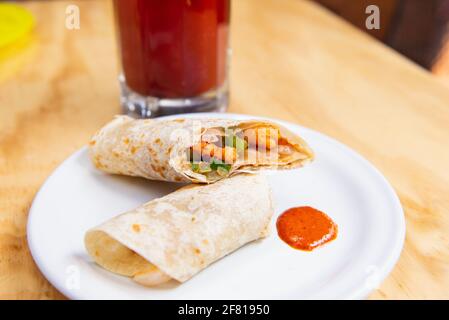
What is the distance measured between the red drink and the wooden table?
22 cm

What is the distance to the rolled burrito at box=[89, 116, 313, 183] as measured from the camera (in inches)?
49.6

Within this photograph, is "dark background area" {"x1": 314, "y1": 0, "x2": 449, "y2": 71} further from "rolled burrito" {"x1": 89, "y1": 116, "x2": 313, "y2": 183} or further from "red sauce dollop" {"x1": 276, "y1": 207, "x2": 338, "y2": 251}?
"red sauce dollop" {"x1": 276, "y1": 207, "x2": 338, "y2": 251}

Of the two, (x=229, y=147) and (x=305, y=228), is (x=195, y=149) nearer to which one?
(x=229, y=147)

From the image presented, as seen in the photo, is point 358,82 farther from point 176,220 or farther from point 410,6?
point 176,220

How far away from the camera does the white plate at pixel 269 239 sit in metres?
0.97

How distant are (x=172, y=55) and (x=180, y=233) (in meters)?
0.67

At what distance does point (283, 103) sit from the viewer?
181 cm

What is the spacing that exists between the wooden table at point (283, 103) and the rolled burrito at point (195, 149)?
9.1 inches

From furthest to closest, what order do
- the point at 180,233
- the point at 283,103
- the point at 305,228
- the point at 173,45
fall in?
1. the point at 283,103
2. the point at 173,45
3. the point at 305,228
4. the point at 180,233

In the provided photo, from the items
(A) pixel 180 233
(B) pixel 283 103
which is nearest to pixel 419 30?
(B) pixel 283 103

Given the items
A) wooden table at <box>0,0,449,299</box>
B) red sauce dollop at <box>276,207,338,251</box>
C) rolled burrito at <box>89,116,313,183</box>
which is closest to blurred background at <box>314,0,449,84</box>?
wooden table at <box>0,0,449,299</box>

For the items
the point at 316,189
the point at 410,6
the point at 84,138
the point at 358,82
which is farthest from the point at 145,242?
the point at 410,6

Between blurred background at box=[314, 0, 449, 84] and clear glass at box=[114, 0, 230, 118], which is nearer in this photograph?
clear glass at box=[114, 0, 230, 118]

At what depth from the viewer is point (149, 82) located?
5.20 feet
